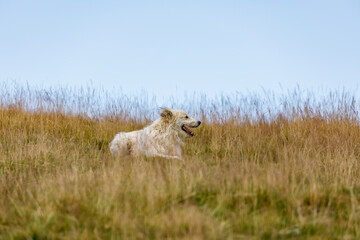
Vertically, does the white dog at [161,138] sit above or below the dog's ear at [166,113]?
below

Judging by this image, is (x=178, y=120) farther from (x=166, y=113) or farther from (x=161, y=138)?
(x=161, y=138)

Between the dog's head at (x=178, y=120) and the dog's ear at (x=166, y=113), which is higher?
the dog's ear at (x=166, y=113)

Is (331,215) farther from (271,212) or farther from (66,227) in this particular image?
(66,227)

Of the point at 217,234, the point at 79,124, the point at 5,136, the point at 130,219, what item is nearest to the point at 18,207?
the point at 130,219

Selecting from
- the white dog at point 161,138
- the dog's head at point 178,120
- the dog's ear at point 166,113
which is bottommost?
the white dog at point 161,138

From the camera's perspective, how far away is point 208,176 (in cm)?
506

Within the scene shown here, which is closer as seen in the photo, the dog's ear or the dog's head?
the dog's ear

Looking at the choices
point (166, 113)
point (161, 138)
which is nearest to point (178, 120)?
point (166, 113)

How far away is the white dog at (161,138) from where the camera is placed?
26.8 feet

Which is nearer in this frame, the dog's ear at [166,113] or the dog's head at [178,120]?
the dog's ear at [166,113]

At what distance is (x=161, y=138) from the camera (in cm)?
825

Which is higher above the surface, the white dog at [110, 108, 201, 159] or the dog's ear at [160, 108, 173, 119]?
the dog's ear at [160, 108, 173, 119]

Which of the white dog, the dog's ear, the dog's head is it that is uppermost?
the dog's ear

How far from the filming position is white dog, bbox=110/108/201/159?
817cm
